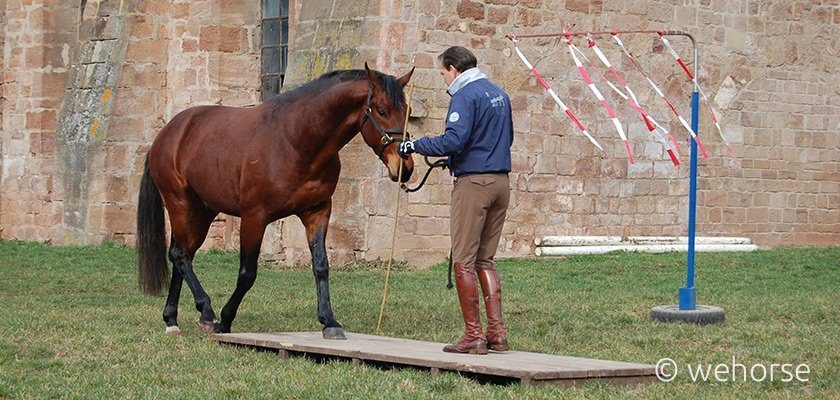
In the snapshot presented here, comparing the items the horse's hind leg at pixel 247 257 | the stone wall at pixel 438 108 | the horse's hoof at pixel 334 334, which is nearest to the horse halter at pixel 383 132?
the horse's hind leg at pixel 247 257

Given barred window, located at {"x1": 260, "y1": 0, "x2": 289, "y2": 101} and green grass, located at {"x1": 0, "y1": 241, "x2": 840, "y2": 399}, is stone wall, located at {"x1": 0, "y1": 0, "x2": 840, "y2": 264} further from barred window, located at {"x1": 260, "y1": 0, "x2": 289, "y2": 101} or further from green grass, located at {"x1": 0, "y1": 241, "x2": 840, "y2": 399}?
green grass, located at {"x1": 0, "y1": 241, "x2": 840, "y2": 399}

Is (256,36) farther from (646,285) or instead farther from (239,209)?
(239,209)

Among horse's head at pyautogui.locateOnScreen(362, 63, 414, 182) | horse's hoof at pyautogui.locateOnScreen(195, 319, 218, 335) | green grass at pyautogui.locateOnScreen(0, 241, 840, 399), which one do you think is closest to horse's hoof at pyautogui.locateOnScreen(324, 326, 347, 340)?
green grass at pyautogui.locateOnScreen(0, 241, 840, 399)

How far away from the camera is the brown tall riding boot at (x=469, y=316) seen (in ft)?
28.2

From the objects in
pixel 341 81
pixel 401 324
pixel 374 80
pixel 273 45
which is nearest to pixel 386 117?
pixel 374 80

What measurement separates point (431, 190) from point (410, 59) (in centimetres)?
160

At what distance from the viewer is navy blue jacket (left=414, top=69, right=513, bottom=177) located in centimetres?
866

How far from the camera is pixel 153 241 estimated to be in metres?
11.6

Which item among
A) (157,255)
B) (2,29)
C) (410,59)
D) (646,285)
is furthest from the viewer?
(2,29)

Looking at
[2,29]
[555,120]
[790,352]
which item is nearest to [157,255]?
[790,352]

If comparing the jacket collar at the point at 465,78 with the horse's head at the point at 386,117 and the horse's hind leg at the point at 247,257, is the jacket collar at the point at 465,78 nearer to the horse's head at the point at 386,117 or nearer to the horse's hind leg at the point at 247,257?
the horse's head at the point at 386,117

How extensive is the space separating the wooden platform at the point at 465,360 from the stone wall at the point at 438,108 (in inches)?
303

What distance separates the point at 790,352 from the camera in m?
9.38

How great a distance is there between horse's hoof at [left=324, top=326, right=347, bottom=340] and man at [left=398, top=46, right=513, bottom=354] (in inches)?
45.2
